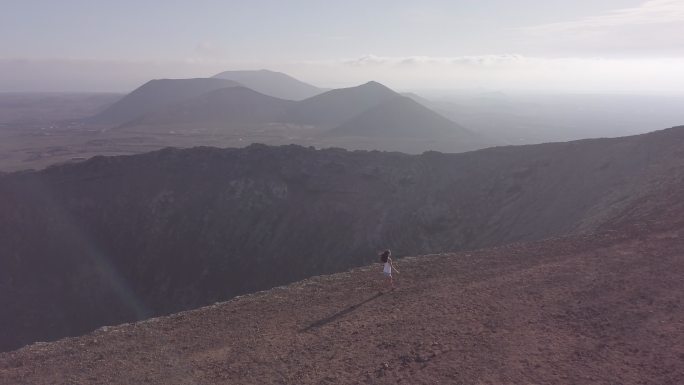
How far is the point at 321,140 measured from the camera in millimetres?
104250

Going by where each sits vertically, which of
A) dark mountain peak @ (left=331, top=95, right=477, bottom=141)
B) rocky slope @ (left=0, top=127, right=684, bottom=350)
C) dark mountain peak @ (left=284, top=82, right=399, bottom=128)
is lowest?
rocky slope @ (left=0, top=127, right=684, bottom=350)

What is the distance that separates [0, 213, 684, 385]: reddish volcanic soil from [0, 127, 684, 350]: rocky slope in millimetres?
9877

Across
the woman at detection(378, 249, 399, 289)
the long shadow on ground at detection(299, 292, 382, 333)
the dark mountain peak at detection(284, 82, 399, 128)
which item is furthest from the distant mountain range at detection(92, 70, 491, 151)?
the long shadow on ground at detection(299, 292, 382, 333)

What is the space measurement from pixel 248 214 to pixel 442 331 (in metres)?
28.6

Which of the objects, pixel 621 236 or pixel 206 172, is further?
pixel 206 172

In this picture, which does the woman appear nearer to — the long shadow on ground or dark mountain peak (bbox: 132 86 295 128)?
the long shadow on ground

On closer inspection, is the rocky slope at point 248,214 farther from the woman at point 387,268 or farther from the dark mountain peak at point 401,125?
the dark mountain peak at point 401,125

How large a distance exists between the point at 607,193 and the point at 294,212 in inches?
831

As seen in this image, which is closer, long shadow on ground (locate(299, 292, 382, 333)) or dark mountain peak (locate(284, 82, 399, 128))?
long shadow on ground (locate(299, 292, 382, 333))

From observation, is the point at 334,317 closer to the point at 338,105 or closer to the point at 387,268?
the point at 387,268

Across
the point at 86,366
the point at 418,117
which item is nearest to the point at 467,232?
the point at 86,366

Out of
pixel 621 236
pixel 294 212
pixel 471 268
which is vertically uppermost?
pixel 621 236

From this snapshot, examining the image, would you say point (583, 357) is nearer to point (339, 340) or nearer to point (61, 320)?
point (339, 340)

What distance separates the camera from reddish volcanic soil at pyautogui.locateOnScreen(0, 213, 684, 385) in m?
8.82
